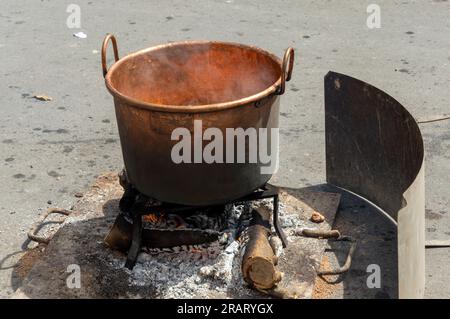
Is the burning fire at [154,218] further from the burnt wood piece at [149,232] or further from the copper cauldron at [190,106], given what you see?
the copper cauldron at [190,106]

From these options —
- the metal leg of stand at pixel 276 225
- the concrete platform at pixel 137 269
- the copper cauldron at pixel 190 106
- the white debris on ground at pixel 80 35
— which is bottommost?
the concrete platform at pixel 137 269

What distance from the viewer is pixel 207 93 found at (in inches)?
156

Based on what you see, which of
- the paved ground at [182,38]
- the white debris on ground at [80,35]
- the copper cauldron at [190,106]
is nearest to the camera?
the copper cauldron at [190,106]

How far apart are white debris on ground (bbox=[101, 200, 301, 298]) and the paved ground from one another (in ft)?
2.70

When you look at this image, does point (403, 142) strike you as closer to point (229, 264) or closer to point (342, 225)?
point (342, 225)

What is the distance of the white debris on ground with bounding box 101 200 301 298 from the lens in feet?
10.9

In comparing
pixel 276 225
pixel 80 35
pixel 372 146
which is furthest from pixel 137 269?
pixel 80 35

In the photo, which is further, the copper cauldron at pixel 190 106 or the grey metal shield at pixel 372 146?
the grey metal shield at pixel 372 146

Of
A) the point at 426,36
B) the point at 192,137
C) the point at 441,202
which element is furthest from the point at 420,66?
the point at 192,137

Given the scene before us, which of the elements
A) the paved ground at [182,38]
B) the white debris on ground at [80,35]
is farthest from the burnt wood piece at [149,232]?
the white debris on ground at [80,35]

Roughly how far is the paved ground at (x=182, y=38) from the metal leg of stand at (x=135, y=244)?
74 centimetres

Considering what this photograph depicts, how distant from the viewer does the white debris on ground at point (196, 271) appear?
332 cm

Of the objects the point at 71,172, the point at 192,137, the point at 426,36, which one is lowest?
the point at 71,172
